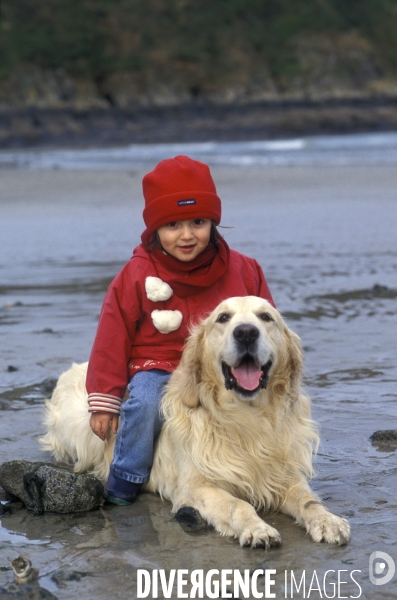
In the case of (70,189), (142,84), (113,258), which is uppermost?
(142,84)

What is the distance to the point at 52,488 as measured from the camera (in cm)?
382

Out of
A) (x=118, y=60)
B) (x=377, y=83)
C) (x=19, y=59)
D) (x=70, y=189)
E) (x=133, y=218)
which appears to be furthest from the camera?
(x=377, y=83)

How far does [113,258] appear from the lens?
10.2m

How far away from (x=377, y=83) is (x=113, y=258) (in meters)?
71.1

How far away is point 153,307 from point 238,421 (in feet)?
2.21

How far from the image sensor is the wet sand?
3256 mm

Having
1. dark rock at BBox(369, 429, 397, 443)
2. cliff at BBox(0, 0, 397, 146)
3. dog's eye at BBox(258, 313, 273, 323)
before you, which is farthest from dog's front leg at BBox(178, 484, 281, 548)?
cliff at BBox(0, 0, 397, 146)

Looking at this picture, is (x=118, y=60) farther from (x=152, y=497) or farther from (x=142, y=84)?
(x=152, y=497)

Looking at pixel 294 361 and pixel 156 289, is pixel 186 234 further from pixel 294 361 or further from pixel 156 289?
pixel 294 361

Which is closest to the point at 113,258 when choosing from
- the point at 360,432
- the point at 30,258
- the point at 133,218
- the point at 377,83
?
the point at 30,258

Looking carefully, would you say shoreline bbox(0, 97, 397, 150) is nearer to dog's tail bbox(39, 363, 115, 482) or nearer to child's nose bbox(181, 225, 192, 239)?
dog's tail bbox(39, 363, 115, 482)

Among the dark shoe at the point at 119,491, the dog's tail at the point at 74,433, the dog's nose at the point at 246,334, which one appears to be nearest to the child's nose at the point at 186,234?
the dog's nose at the point at 246,334

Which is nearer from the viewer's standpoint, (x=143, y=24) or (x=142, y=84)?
(x=142, y=84)

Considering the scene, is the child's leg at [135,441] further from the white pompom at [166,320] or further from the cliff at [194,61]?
the cliff at [194,61]
